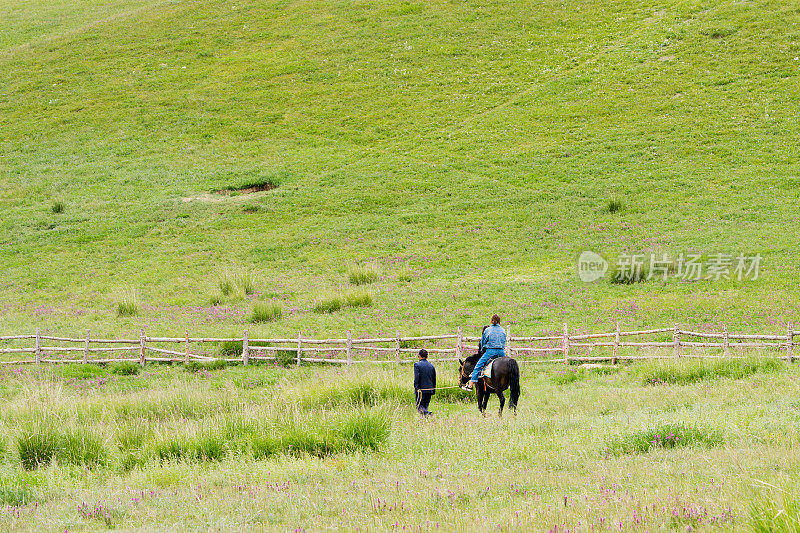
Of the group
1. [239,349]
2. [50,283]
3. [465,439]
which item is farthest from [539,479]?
[50,283]

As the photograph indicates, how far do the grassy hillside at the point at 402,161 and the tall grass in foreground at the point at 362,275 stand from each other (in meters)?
0.57

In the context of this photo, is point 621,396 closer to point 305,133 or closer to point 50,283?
point 50,283

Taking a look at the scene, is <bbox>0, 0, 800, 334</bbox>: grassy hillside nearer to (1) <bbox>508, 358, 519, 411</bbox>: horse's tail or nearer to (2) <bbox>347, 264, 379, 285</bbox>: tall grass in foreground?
(2) <bbox>347, 264, 379, 285</bbox>: tall grass in foreground

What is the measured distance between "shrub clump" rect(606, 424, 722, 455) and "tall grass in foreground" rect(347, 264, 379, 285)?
2378 centimetres

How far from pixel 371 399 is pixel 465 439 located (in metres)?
4.38

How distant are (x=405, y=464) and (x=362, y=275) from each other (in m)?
23.9

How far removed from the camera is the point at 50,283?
117 feet

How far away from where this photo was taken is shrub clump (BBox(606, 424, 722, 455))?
847cm

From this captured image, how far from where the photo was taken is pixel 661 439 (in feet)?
A: 28.2

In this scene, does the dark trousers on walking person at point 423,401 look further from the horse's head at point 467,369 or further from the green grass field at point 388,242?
the green grass field at point 388,242

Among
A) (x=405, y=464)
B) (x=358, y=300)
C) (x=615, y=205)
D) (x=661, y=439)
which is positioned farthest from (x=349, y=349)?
(x=615, y=205)

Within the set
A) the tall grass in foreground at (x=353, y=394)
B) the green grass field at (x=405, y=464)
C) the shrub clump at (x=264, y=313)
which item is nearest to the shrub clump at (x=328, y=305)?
the shrub clump at (x=264, y=313)

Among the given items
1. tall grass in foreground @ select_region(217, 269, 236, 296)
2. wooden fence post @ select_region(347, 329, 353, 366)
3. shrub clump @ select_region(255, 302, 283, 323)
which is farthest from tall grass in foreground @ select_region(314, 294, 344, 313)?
wooden fence post @ select_region(347, 329, 353, 366)

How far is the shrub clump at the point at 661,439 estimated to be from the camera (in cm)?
847
